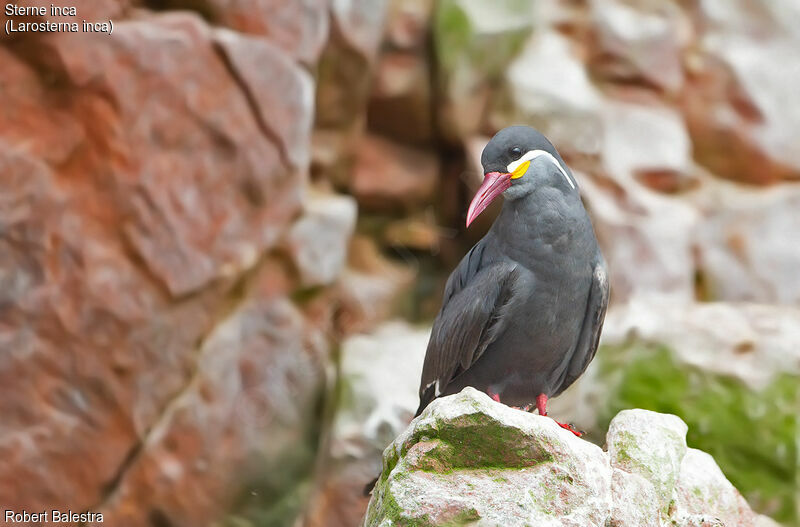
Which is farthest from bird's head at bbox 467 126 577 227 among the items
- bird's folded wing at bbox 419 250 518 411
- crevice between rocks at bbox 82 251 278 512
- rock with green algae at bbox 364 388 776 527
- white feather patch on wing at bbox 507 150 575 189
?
crevice between rocks at bbox 82 251 278 512

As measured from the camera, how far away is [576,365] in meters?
4.03

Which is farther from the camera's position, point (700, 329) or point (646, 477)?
point (700, 329)

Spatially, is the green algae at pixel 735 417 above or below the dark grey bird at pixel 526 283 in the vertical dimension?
below

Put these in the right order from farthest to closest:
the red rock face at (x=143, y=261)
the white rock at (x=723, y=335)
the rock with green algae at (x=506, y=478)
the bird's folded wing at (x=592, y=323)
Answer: the white rock at (x=723, y=335) < the red rock face at (x=143, y=261) < the bird's folded wing at (x=592, y=323) < the rock with green algae at (x=506, y=478)

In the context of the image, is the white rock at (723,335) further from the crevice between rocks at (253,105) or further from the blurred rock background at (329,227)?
the crevice between rocks at (253,105)

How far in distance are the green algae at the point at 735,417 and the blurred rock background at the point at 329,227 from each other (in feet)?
0.06

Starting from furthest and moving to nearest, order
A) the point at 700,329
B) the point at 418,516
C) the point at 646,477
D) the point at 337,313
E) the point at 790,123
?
1. the point at 790,123
2. the point at 337,313
3. the point at 700,329
4. the point at 646,477
5. the point at 418,516

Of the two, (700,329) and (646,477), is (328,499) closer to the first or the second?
(700,329)

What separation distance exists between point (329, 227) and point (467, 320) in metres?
3.03

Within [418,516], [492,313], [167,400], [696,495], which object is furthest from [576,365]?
[167,400]

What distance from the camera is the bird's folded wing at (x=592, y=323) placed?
3.79 meters

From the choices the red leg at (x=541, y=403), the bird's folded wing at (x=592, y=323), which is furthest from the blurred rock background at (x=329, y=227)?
the red leg at (x=541, y=403)

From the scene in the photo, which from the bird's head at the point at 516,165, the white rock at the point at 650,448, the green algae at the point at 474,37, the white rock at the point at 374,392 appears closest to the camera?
the white rock at the point at 650,448

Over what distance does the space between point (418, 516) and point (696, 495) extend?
3.96 ft
